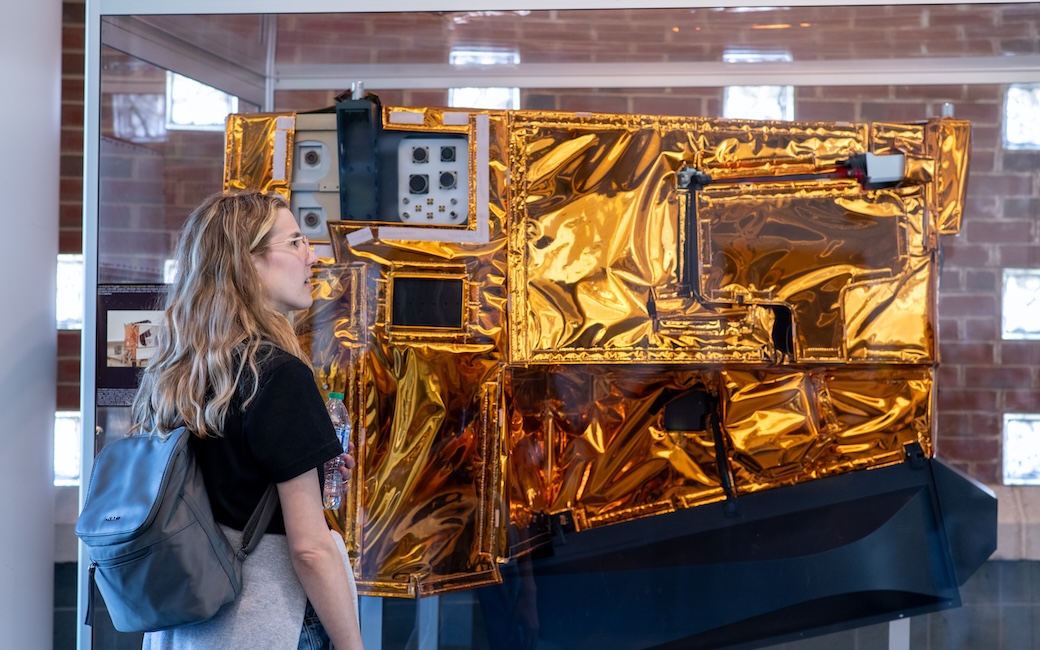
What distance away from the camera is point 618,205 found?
259 centimetres

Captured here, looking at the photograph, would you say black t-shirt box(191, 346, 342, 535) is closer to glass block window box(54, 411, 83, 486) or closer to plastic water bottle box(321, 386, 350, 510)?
plastic water bottle box(321, 386, 350, 510)

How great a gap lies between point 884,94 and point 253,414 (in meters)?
1.97

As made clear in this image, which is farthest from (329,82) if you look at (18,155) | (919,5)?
(919,5)

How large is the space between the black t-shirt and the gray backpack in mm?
22

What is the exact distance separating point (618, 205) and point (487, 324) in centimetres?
48

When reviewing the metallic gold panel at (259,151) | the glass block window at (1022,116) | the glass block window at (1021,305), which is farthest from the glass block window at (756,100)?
the metallic gold panel at (259,151)

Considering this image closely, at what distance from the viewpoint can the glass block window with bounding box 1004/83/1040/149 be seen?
2.50 metres

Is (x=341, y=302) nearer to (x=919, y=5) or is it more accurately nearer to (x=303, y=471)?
(x=303, y=471)

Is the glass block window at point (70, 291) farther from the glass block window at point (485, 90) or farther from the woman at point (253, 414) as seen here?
the woman at point (253, 414)

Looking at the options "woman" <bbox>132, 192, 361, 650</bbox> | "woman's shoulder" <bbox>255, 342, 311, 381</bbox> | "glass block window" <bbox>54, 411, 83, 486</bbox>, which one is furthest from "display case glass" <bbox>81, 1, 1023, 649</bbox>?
"woman's shoulder" <bbox>255, 342, 311, 381</bbox>

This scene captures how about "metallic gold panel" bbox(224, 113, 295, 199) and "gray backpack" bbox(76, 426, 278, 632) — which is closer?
"gray backpack" bbox(76, 426, 278, 632)

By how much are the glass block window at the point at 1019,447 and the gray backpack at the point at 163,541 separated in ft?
6.48

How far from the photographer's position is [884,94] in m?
2.59

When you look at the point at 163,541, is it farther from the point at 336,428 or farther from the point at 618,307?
the point at 618,307
